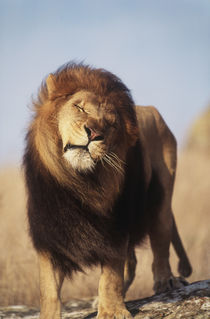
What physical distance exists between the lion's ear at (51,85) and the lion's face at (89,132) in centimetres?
18

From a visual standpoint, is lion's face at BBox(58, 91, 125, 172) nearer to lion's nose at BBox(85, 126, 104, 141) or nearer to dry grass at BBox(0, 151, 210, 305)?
lion's nose at BBox(85, 126, 104, 141)

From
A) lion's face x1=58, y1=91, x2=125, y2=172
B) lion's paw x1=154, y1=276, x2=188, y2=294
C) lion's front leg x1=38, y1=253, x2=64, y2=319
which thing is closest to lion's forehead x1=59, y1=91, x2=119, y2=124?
lion's face x1=58, y1=91, x2=125, y2=172

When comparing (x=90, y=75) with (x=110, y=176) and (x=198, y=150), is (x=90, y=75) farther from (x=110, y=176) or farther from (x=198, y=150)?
(x=198, y=150)

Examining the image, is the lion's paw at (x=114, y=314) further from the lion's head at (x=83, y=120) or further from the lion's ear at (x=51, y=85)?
the lion's ear at (x=51, y=85)

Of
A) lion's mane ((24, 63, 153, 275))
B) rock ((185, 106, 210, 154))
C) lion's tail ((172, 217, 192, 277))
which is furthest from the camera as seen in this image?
rock ((185, 106, 210, 154))

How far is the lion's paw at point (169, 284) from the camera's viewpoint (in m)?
4.27

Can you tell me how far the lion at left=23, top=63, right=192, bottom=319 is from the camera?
3.18 m

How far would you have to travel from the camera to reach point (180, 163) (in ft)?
44.2

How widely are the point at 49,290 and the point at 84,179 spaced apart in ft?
2.60

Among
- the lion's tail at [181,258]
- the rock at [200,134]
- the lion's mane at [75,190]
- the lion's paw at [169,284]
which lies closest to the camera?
the lion's mane at [75,190]

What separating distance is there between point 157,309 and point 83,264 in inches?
22.4

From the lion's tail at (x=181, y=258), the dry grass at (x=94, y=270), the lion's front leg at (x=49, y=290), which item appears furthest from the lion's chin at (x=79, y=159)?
the lion's tail at (x=181, y=258)

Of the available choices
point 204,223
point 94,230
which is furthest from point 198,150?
point 94,230

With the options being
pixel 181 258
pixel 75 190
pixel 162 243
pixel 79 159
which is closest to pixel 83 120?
pixel 79 159
